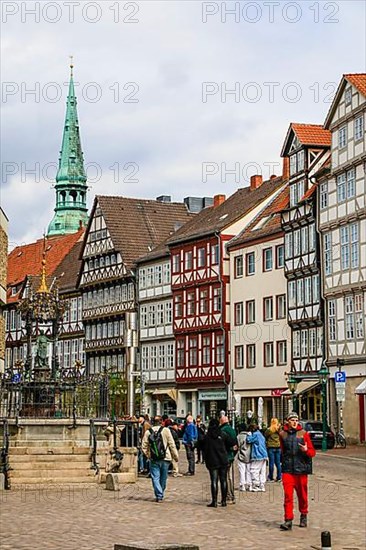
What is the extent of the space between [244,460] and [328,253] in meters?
28.6

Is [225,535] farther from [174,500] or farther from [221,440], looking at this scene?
[174,500]

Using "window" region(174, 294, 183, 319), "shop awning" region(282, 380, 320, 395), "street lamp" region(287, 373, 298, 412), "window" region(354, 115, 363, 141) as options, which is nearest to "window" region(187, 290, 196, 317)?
"window" region(174, 294, 183, 319)

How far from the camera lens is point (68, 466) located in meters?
26.5

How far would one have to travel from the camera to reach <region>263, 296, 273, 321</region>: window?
198 ft

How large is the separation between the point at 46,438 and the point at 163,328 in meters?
43.3

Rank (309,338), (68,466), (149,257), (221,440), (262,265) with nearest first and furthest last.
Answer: (221,440) < (68,466) < (309,338) < (262,265) < (149,257)

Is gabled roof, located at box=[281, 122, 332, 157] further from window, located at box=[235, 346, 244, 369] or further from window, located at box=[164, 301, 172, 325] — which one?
window, located at box=[164, 301, 172, 325]

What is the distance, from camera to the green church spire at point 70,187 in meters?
113

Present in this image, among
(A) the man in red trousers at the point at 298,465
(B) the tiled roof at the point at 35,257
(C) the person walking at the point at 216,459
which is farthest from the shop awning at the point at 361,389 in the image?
(B) the tiled roof at the point at 35,257

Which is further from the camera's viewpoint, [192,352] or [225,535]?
[192,352]

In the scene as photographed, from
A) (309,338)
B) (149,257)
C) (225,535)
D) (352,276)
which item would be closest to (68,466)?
(225,535)

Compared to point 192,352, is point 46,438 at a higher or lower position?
lower

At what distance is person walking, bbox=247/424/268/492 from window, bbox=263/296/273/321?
35343mm

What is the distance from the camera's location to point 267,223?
62875mm
